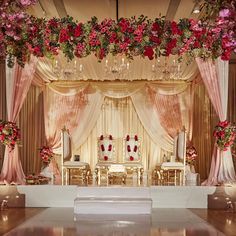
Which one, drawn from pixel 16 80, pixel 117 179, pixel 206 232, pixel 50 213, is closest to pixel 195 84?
pixel 117 179

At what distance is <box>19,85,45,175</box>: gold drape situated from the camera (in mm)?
12734

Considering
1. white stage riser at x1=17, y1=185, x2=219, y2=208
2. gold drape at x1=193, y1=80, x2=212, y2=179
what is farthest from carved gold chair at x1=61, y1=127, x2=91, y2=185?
gold drape at x1=193, y1=80, x2=212, y2=179

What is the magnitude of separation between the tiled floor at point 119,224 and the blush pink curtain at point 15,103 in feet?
3.50

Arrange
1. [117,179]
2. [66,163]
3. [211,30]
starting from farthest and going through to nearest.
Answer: [117,179]
[66,163]
[211,30]

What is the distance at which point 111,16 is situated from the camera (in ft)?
28.9

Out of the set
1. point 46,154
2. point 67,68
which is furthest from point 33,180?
point 67,68

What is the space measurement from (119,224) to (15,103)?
347 cm

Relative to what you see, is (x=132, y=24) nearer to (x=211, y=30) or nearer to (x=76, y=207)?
(x=211, y=30)

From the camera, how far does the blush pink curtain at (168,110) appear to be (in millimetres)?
12898

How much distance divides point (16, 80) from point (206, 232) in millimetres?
4746

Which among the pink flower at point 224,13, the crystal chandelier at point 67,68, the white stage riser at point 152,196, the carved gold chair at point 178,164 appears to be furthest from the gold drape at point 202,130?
the pink flower at point 224,13

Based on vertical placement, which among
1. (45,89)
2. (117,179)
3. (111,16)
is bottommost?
(117,179)

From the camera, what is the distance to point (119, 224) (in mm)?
7086

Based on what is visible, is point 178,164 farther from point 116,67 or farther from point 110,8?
point 110,8
